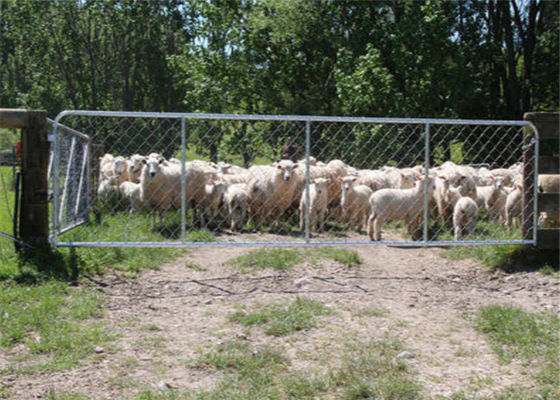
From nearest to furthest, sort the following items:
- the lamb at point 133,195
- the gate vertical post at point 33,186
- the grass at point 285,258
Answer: the gate vertical post at point 33,186 < the grass at point 285,258 < the lamb at point 133,195

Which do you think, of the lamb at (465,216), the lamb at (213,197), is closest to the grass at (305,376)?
the lamb at (465,216)

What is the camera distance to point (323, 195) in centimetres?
1016

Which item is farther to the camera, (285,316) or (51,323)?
(285,316)

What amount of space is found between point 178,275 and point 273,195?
Answer: 4300 millimetres

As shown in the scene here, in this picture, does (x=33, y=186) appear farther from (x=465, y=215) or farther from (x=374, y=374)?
(x=465, y=215)

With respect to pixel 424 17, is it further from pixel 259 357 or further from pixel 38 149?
pixel 259 357

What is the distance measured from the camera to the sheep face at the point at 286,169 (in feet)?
33.6

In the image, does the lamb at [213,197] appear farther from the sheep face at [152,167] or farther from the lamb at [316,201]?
the lamb at [316,201]

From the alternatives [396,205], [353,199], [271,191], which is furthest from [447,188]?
[271,191]

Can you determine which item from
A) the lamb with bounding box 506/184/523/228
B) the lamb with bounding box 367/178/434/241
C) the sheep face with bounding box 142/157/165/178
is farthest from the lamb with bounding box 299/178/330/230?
the lamb with bounding box 506/184/523/228

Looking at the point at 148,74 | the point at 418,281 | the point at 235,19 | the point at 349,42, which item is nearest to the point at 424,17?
the point at 349,42

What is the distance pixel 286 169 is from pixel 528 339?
21.4 feet

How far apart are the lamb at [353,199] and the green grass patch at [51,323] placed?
565 centimetres

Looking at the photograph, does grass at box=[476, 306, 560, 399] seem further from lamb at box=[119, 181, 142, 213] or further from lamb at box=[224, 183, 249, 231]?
lamb at box=[119, 181, 142, 213]
